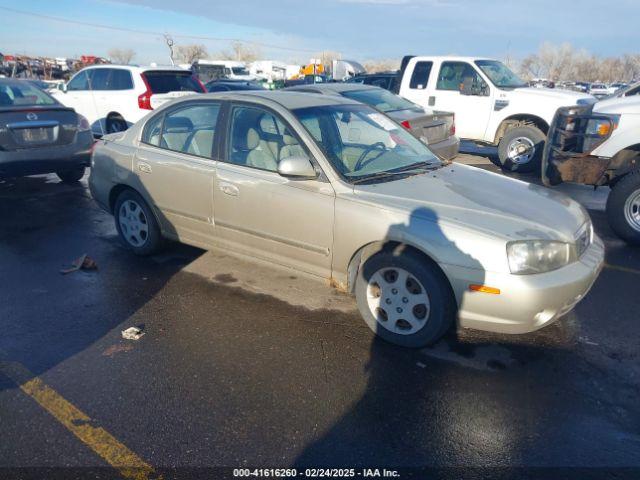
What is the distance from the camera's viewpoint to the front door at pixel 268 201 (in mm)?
3682

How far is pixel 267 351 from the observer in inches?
136

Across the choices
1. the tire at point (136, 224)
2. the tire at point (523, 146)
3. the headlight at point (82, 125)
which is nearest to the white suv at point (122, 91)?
the headlight at point (82, 125)

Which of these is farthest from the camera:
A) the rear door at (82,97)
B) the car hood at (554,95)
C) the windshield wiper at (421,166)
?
the rear door at (82,97)

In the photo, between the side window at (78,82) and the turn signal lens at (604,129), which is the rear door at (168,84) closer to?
the side window at (78,82)

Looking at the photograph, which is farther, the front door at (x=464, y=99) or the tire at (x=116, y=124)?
the tire at (x=116, y=124)

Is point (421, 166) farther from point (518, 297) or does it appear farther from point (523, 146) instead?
point (523, 146)

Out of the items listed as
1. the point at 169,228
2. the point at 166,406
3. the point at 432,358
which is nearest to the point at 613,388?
the point at 432,358

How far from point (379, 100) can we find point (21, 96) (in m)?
5.71

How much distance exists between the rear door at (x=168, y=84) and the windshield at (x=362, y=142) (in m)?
7.27

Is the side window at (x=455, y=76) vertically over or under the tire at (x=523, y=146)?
over

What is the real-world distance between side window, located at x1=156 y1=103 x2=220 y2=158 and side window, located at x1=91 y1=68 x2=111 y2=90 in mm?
7659

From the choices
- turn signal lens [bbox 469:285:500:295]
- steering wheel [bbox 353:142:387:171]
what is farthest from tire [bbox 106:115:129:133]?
turn signal lens [bbox 469:285:500:295]

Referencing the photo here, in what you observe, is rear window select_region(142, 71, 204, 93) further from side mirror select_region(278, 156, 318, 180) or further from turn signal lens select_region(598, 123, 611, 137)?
turn signal lens select_region(598, 123, 611, 137)

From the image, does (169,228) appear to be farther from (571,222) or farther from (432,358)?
(571,222)
